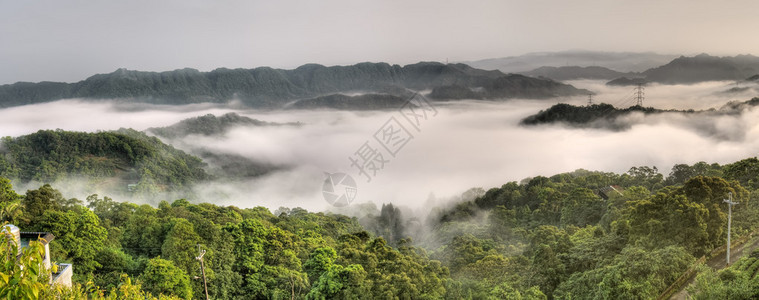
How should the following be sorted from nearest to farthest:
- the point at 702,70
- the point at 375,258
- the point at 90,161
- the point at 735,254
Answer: the point at 735,254, the point at 375,258, the point at 90,161, the point at 702,70

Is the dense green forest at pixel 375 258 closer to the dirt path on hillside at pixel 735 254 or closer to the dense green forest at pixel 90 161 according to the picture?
the dirt path on hillside at pixel 735 254

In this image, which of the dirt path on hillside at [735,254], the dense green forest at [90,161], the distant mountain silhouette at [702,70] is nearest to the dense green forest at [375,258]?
the dirt path on hillside at [735,254]

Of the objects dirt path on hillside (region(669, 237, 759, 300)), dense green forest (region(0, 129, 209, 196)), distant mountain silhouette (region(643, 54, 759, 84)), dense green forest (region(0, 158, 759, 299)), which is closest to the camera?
dirt path on hillside (region(669, 237, 759, 300))

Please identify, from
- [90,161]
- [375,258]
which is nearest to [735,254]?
[375,258]

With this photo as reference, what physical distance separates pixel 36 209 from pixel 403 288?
23.2 metres

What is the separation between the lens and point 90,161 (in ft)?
294

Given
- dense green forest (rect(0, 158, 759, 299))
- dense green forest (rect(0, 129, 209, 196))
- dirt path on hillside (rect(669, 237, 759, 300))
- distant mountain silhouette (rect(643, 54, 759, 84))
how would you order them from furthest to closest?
distant mountain silhouette (rect(643, 54, 759, 84)) < dense green forest (rect(0, 129, 209, 196)) < dense green forest (rect(0, 158, 759, 299)) < dirt path on hillside (rect(669, 237, 759, 300))

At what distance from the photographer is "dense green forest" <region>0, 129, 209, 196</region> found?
8419cm

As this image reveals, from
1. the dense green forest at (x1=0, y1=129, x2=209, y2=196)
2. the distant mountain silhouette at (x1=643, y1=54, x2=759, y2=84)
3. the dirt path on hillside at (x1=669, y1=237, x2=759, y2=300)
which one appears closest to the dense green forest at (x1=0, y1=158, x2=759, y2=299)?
the dirt path on hillside at (x1=669, y1=237, x2=759, y2=300)

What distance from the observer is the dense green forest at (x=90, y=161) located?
84188 millimetres

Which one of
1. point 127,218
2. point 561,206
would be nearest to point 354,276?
point 127,218

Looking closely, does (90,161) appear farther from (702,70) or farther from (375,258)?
(702,70)

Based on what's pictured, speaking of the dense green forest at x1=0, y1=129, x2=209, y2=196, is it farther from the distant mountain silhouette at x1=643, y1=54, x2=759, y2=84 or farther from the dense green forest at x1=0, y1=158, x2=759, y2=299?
the distant mountain silhouette at x1=643, y1=54, x2=759, y2=84

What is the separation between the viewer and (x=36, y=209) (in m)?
30.5
